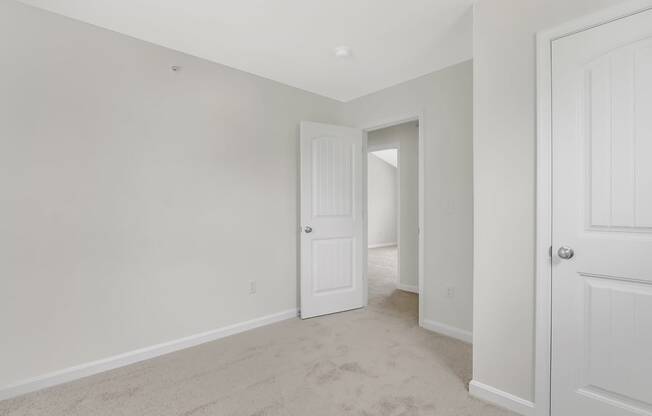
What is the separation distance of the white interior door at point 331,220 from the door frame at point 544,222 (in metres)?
2.05

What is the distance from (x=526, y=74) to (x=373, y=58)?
4.45 feet

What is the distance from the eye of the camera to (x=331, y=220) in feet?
11.3

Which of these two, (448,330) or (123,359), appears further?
(448,330)

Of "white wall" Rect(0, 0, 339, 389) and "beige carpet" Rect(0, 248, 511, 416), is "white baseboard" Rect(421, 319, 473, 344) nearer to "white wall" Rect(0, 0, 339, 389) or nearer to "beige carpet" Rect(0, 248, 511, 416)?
"beige carpet" Rect(0, 248, 511, 416)

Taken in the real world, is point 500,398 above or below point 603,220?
below

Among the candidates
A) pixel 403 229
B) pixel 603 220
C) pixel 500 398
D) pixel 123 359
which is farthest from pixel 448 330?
pixel 123 359

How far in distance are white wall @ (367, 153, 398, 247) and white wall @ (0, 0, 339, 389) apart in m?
5.90

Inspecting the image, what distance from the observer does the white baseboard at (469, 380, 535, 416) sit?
5.70 feet

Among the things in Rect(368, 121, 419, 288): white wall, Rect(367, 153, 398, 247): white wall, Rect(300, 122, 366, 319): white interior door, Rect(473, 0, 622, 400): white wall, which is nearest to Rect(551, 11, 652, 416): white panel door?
Rect(473, 0, 622, 400): white wall

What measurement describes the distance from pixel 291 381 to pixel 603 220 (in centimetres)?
200

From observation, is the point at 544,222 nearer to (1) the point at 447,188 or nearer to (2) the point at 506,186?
(2) the point at 506,186

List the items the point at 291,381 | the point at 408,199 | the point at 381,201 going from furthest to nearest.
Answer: the point at 381,201 → the point at 408,199 → the point at 291,381

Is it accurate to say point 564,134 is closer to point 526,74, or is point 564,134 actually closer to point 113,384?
point 526,74

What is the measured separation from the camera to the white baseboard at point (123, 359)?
1.98 metres
